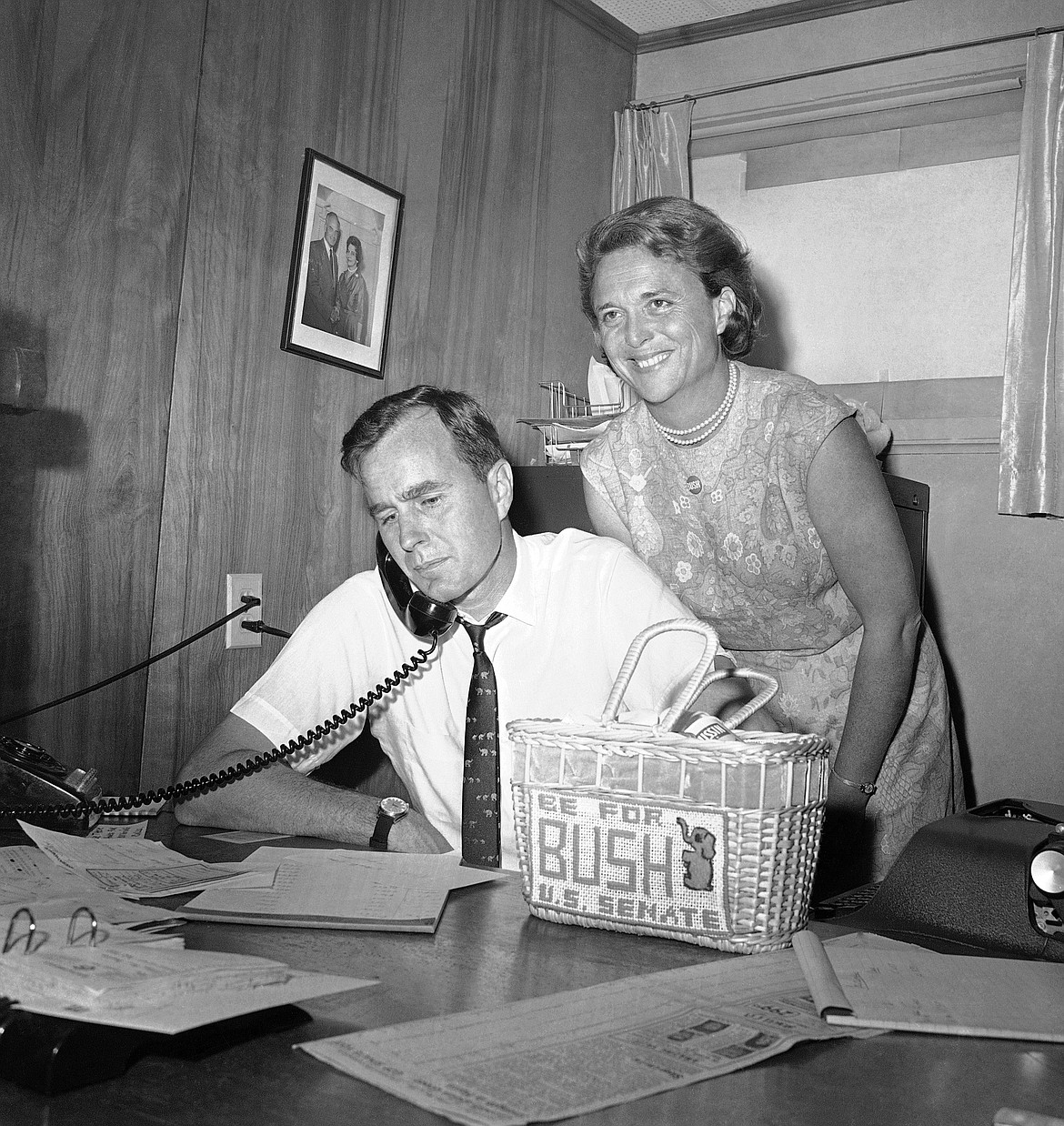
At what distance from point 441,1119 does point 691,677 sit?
0.51 meters

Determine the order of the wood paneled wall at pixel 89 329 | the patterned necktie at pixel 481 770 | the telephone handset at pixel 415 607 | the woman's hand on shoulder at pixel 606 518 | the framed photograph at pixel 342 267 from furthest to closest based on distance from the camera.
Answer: the framed photograph at pixel 342 267 < the woman's hand on shoulder at pixel 606 518 < the wood paneled wall at pixel 89 329 < the telephone handset at pixel 415 607 < the patterned necktie at pixel 481 770

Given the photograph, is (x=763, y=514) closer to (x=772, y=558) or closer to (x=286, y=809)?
(x=772, y=558)

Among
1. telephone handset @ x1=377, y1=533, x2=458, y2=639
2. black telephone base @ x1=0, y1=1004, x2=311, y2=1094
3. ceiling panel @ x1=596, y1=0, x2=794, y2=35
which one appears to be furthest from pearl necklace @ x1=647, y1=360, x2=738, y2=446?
ceiling panel @ x1=596, y1=0, x2=794, y2=35

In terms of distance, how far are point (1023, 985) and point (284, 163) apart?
2.13 meters

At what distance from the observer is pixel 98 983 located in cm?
66

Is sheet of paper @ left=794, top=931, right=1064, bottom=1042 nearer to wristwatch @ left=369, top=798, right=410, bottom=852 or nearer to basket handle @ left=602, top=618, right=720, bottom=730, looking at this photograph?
basket handle @ left=602, top=618, right=720, bottom=730

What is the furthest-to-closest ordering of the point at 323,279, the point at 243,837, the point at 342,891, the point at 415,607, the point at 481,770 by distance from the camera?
1. the point at 323,279
2. the point at 415,607
3. the point at 481,770
4. the point at 243,837
5. the point at 342,891

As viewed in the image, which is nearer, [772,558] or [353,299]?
[772,558]

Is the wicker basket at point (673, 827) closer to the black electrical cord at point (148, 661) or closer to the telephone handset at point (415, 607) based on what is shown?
the telephone handset at point (415, 607)

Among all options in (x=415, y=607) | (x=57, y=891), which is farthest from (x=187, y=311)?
(x=57, y=891)

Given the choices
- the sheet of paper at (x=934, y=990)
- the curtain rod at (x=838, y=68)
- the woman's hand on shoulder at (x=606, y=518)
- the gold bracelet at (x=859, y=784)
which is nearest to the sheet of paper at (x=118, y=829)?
the sheet of paper at (x=934, y=990)

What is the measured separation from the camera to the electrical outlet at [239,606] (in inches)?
91.8

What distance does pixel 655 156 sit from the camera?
3621mm

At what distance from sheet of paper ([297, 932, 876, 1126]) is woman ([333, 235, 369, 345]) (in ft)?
6.55
